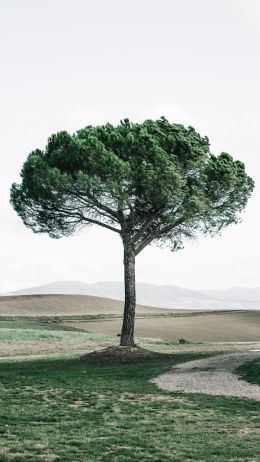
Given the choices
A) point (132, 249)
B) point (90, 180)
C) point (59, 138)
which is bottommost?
point (132, 249)

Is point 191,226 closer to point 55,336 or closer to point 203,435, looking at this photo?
point 55,336

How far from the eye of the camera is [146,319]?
69812 millimetres

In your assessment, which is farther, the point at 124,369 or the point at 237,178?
the point at 237,178

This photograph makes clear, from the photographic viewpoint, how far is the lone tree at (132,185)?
3359 cm

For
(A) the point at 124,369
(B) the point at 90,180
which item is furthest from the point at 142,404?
(B) the point at 90,180

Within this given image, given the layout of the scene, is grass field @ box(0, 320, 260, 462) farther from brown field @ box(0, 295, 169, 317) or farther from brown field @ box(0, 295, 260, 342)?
brown field @ box(0, 295, 169, 317)

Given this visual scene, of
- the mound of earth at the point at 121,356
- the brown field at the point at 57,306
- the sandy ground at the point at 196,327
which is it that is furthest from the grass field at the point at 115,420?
the brown field at the point at 57,306

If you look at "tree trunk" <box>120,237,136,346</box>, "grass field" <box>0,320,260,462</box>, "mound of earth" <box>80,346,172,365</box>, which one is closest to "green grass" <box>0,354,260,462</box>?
"grass field" <box>0,320,260,462</box>

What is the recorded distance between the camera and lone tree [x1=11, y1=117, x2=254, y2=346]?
1323 inches

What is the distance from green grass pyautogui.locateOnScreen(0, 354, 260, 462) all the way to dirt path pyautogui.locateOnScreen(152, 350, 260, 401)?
38.0 inches

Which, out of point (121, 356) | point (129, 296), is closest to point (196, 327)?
point (129, 296)

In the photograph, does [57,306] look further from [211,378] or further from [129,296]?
[211,378]

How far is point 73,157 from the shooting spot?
33906 mm

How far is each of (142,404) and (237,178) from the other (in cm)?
2110
